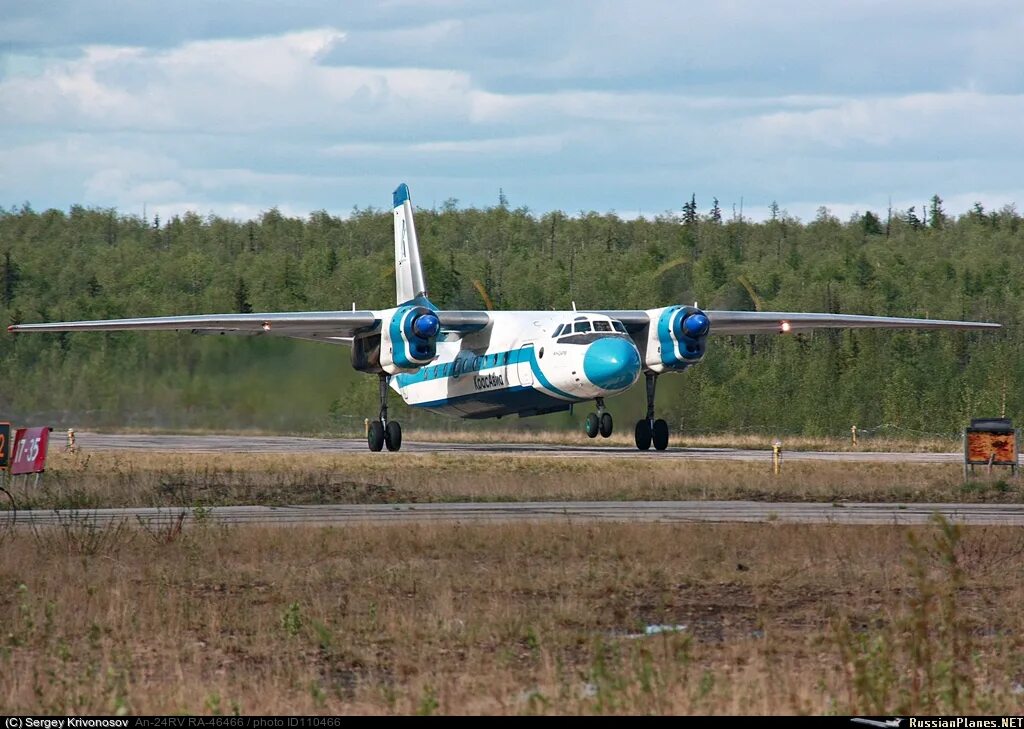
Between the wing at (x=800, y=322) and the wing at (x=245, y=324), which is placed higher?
the wing at (x=800, y=322)

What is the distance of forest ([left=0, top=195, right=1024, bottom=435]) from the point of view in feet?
137

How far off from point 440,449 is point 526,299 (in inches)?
1351

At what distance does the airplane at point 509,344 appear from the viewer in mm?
34656

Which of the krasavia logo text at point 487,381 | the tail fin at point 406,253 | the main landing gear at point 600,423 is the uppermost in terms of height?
the tail fin at point 406,253

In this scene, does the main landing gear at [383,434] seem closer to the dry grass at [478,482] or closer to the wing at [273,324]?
the wing at [273,324]

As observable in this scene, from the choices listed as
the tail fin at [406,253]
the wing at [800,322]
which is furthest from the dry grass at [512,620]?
the tail fin at [406,253]

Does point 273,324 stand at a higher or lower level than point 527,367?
higher

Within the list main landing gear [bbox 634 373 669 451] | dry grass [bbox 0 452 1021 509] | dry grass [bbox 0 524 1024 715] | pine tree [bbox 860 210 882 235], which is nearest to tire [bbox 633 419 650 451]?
main landing gear [bbox 634 373 669 451]

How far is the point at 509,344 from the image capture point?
36969 mm

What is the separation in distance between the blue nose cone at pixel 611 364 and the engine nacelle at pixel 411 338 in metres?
4.44

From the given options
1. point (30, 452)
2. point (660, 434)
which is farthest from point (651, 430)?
point (30, 452)

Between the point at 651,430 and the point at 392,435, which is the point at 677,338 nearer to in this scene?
the point at 651,430

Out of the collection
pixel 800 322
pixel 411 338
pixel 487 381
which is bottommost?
pixel 487 381

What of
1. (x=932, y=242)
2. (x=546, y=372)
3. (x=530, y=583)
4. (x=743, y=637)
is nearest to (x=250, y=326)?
(x=546, y=372)
